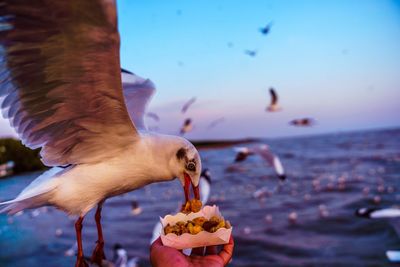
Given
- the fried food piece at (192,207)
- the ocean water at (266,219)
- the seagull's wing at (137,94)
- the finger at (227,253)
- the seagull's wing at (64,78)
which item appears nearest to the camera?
the seagull's wing at (64,78)

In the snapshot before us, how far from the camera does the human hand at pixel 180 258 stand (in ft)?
3.26

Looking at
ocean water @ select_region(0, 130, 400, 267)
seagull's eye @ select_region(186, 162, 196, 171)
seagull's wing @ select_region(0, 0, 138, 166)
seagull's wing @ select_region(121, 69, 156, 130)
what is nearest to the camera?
seagull's wing @ select_region(0, 0, 138, 166)

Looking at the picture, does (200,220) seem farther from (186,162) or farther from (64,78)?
(64,78)

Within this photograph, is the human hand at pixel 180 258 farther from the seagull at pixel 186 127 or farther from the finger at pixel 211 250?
the seagull at pixel 186 127

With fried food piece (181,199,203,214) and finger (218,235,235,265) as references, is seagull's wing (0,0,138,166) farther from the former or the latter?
finger (218,235,235,265)

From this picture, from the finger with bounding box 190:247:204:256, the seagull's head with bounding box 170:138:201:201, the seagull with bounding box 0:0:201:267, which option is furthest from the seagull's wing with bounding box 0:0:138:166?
the finger with bounding box 190:247:204:256

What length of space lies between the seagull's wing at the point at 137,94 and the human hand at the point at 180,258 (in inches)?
26.1

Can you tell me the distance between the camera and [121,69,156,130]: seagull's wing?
1.69 meters

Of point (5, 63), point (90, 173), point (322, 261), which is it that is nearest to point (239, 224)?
point (322, 261)

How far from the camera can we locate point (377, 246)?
12.5 feet

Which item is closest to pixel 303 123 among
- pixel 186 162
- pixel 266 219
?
pixel 266 219

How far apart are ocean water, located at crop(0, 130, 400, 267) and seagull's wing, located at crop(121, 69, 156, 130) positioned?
2.04 meters

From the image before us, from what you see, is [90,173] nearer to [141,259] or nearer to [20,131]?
[20,131]

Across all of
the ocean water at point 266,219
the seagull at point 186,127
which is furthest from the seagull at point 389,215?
the seagull at point 186,127
